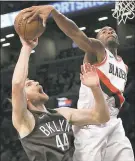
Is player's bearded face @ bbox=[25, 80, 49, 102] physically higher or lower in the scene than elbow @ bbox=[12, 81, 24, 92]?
lower

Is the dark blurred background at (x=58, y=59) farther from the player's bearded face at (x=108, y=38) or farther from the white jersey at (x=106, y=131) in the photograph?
the white jersey at (x=106, y=131)

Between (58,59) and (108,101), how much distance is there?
352 inches

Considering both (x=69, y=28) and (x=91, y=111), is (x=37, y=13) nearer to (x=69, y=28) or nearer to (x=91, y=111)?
(x=69, y=28)

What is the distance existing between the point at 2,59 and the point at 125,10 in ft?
31.9

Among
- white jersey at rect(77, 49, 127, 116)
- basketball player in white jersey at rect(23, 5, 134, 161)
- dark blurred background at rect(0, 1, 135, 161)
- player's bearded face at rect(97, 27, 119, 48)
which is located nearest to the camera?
basketball player in white jersey at rect(23, 5, 134, 161)

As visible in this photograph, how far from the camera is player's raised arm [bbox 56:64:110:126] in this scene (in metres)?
2.55

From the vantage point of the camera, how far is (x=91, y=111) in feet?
9.64

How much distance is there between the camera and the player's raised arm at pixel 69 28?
2.82 metres

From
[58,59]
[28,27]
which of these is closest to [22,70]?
[28,27]

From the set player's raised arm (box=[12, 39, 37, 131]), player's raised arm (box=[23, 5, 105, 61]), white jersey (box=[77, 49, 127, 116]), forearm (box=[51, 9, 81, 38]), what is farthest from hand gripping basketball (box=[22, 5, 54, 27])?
white jersey (box=[77, 49, 127, 116])

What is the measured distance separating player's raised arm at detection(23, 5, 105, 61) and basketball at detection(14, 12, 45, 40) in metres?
0.04

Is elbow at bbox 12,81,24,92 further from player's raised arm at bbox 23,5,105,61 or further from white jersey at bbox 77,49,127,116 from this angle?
white jersey at bbox 77,49,127,116

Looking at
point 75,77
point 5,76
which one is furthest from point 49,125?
A: point 5,76

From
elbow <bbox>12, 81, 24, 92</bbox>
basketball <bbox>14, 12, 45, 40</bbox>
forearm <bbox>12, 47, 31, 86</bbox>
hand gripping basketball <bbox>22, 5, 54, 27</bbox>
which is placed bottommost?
elbow <bbox>12, 81, 24, 92</bbox>
